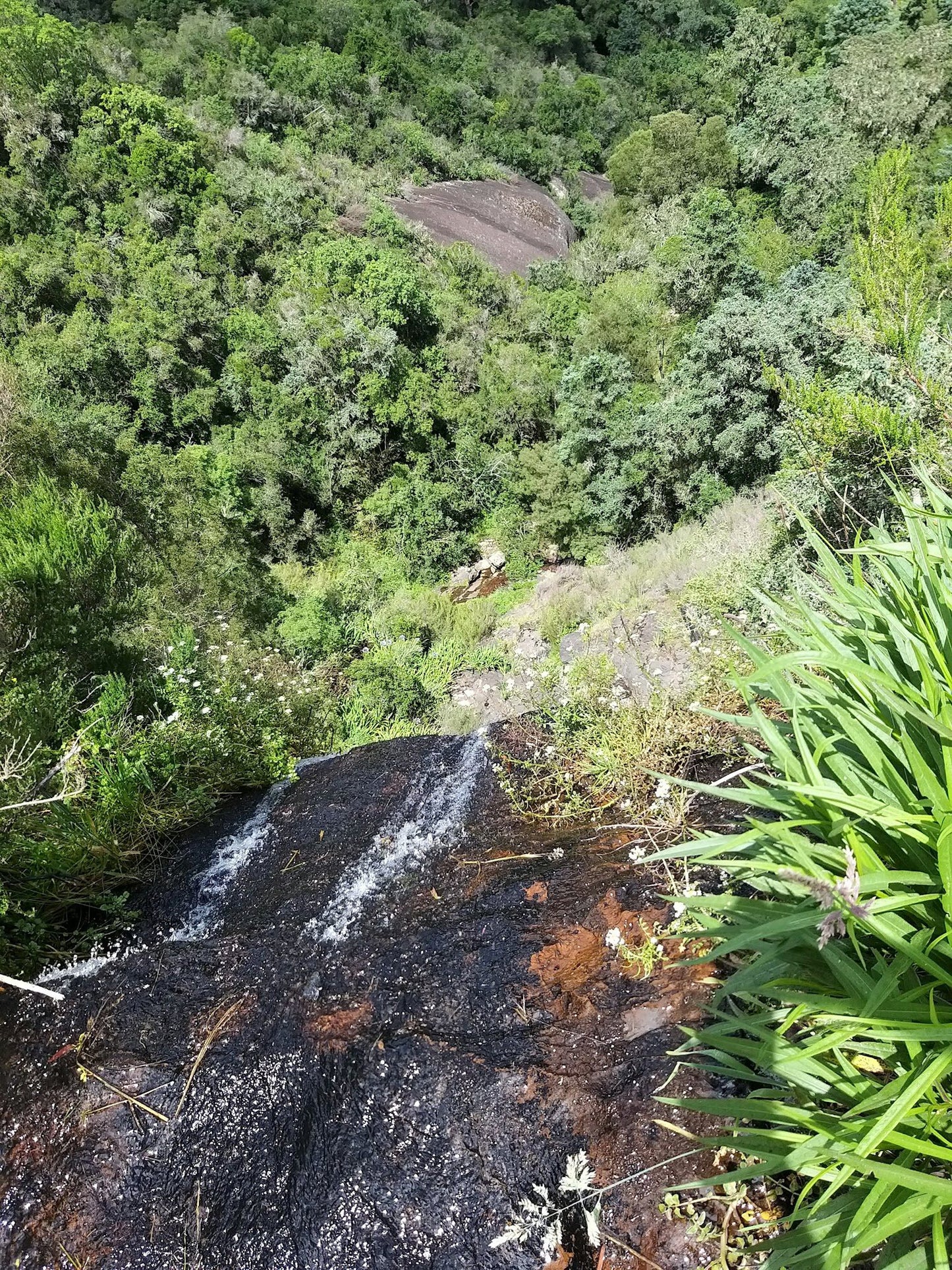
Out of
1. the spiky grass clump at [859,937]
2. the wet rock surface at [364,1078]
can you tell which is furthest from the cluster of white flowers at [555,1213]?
the spiky grass clump at [859,937]

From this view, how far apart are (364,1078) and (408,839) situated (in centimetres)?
184

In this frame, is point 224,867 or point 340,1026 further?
point 224,867

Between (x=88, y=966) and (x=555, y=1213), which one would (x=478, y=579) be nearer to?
(x=88, y=966)

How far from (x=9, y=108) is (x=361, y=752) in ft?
71.5

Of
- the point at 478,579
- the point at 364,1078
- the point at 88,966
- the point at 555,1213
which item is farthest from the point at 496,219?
the point at 555,1213

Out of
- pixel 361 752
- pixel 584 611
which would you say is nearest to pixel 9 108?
pixel 584 611

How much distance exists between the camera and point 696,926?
235 centimetres

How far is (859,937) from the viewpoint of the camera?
1412 mm

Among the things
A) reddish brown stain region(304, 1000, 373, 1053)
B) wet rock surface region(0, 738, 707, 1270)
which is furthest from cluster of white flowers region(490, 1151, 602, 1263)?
reddish brown stain region(304, 1000, 373, 1053)

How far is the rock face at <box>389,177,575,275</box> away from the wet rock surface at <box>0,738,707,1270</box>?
70.0 feet

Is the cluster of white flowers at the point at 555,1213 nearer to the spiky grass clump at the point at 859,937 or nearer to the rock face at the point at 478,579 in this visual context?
the spiky grass clump at the point at 859,937

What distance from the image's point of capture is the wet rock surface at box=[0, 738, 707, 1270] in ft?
6.64

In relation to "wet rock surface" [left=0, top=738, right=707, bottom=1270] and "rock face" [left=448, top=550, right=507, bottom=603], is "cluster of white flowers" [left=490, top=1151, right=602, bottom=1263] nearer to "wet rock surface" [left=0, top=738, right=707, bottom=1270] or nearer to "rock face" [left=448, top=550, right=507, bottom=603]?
"wet rock surface" [left=0, top=738, right=707, bottom=1270]

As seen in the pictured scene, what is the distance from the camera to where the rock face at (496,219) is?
20.5 metres
